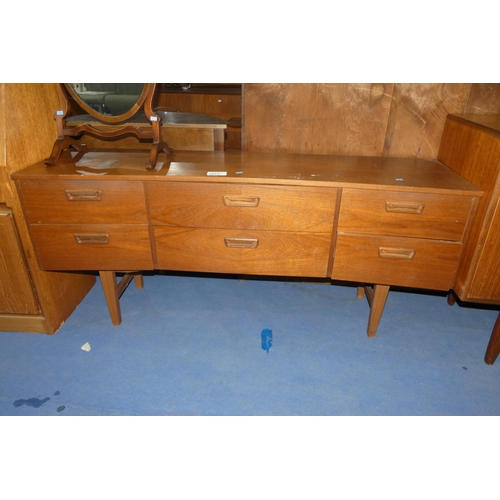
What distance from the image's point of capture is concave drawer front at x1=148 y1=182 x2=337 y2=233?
151cm

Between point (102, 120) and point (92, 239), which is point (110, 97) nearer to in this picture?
point (102, 120)

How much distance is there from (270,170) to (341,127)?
0.53 metres

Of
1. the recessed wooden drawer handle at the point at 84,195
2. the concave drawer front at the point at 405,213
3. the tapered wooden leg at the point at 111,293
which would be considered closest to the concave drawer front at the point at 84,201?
the recessed wooden drawer handle at the point at 84,195

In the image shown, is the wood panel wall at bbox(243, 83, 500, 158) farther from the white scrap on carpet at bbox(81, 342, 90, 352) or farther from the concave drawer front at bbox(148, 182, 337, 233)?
the white scrap on carpet at bbox(81, 342, 90, 352)

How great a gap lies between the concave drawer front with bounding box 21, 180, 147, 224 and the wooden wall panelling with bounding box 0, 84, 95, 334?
0.10 meters

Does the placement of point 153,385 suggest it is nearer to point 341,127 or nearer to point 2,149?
point 2,149

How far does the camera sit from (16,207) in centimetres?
162

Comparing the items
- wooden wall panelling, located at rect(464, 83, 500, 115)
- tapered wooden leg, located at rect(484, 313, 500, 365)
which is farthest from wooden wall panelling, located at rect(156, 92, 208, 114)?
tapered wooden leg, located at rect(484, 313, 500, 365)

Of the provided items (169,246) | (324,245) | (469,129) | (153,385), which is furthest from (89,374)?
(469,129)

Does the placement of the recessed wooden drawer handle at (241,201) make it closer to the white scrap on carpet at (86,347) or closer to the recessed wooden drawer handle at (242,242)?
the recessed wooden drawer handle at (242,242)

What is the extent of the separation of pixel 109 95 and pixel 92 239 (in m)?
0.64

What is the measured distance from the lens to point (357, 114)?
1.83 meters

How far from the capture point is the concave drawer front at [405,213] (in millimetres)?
1447

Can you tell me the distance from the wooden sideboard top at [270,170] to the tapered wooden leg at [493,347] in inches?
27.2
